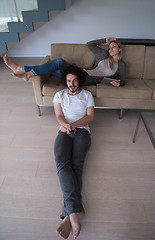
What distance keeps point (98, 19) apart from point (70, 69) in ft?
9.04

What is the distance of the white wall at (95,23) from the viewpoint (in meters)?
3.35

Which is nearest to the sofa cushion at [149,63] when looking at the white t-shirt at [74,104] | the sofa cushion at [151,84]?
the sofa cushion at [151,84]

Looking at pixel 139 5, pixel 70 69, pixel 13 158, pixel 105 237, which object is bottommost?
pixel 105 237

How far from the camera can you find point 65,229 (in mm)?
→ 912

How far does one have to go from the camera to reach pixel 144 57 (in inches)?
81.4

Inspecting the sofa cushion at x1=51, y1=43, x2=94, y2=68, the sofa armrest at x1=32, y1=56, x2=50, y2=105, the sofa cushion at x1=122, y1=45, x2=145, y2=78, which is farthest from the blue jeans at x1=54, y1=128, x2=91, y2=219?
the sofa cushion at x1=122, y1=45, x2=145, y2=78

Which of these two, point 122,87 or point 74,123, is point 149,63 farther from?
point 74,123

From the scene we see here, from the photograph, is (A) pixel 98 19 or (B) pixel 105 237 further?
(A) pixel 98 19

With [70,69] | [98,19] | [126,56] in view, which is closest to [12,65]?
[70,69]

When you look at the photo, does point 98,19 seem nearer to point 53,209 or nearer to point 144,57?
point 144,57

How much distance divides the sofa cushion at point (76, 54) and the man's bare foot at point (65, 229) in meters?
1.80

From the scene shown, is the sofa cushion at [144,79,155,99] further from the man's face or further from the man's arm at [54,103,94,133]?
the man's face

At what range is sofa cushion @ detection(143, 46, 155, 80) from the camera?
205cm

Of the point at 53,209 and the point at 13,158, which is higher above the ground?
the point at 13,158
